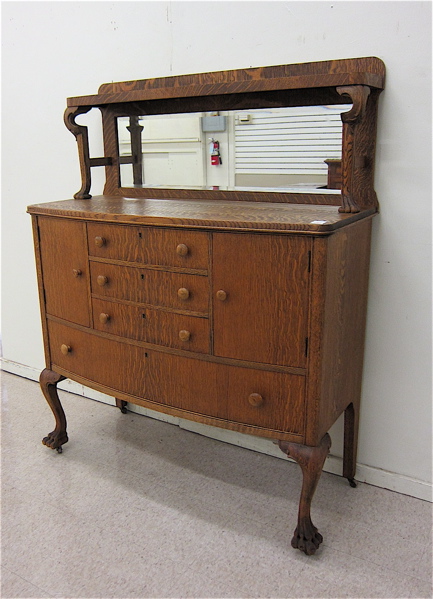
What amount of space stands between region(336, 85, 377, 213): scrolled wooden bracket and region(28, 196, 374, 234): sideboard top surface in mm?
63

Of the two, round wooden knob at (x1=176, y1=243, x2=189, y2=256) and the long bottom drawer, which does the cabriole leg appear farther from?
round wooden knob at (x1=176, y1=243, x2=189, y2=256)

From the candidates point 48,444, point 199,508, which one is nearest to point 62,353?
point 48,444

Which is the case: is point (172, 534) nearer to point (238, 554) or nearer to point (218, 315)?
point (238, 554)

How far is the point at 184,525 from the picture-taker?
1907 millimetres

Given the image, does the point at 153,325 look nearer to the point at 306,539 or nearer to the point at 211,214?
the point at 211,214

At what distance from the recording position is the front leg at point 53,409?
2324mm

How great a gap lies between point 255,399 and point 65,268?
2.81 feet

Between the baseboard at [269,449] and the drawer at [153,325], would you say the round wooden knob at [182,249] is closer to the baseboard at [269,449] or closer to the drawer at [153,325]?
the drawer at [153,325]

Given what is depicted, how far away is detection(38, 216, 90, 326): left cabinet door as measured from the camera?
2.02 meters

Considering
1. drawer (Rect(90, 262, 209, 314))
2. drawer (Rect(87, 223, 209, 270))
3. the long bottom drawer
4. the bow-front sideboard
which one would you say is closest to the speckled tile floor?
the bow-front sideboard

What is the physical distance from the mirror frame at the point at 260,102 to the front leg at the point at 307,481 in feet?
Answer: 2.39

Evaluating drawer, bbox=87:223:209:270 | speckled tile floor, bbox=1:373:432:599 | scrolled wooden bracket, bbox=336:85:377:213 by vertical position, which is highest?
scrolled wooden bracket, bbox=336:85:377:213

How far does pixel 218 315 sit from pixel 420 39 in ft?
3.37

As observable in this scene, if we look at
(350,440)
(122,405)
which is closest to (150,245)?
(350,440)
